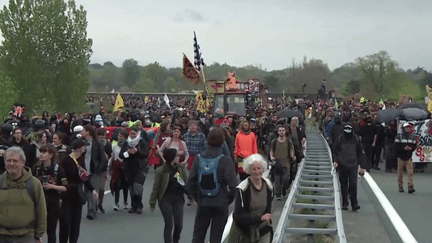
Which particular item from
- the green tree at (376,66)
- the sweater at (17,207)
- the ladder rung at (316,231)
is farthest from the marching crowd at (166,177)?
the green tree at (376,66)

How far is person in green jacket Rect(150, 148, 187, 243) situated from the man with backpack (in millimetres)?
1399

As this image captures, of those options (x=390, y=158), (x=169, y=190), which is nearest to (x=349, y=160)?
(x=169, y=190)

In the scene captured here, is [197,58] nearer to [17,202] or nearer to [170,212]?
[170,212]

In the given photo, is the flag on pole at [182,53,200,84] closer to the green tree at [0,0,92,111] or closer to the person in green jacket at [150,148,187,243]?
the green tree at [0,0,92,111]

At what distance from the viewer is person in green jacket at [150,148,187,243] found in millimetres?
9195

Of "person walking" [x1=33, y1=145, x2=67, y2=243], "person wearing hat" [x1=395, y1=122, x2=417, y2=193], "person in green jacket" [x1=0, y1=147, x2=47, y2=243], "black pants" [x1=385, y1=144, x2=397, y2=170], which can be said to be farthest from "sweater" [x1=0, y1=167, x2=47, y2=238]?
"black pants" [x1=385, y1=144, x2=397, y2=170]

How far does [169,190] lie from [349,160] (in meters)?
5.26

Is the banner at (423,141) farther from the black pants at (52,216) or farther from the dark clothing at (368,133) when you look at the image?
the black pants at (52,216)

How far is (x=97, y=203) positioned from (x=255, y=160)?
6732mm

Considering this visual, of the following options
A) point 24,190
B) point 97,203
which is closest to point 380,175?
point 97,203

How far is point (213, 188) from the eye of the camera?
7715 mm

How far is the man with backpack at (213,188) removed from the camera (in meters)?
7.71

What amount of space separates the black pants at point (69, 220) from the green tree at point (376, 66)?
11093 centimetres

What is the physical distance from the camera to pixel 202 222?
778cm
